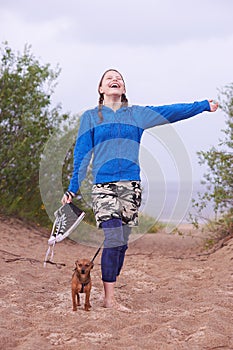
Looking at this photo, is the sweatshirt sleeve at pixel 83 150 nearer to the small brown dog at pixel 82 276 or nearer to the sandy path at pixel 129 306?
the small brown dog at pixel 82 276

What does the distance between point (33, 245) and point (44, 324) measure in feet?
14.9

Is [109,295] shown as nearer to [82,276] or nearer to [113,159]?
[82,276]

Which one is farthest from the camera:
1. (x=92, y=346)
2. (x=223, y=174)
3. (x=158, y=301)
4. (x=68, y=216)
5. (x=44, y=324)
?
(x=223, y=174)

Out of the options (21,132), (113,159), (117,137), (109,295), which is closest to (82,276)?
(109,295)

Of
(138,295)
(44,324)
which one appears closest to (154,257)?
(138,295)

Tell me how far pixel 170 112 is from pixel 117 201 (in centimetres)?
86

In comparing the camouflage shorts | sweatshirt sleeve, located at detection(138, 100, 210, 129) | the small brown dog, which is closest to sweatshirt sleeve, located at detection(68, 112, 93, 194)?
the camouflage shorts

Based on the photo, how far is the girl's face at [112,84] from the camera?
4277mm

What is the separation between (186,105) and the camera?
4.39 m

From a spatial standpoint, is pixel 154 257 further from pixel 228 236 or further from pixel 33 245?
pixel 33 245

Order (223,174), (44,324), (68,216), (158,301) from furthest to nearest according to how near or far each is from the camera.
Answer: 1. (223,174)
2. (158,301)
3. (68,216)
4. (44,324)

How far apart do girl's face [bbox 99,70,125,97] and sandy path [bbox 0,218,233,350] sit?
1.73 meters

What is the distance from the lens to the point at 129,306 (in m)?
4.51

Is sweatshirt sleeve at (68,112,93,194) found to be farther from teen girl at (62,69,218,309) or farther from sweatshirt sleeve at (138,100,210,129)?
sweatshirt sleeve at (138,100,210,129)
